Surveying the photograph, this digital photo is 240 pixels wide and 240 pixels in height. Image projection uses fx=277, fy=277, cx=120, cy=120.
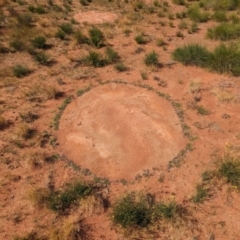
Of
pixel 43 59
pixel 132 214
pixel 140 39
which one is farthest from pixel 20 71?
pixel 132 214

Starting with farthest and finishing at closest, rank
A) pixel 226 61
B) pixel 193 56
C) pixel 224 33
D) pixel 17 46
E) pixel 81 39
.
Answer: pixel 224 33 → pixel 81 39 → pixel 17 46 → pixel 193 56 → pixel 226 61

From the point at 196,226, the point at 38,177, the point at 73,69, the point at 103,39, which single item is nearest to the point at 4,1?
the point at 103,39

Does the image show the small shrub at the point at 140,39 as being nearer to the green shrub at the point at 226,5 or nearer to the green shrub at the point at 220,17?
the green shrub at the point at 220,17

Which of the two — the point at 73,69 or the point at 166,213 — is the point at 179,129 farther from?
the point at 73,69

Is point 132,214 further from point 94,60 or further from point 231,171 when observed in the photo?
point 94,60

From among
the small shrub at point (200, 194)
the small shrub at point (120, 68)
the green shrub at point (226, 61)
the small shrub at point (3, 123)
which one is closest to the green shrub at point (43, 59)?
the small shrub at point (120, 68)
